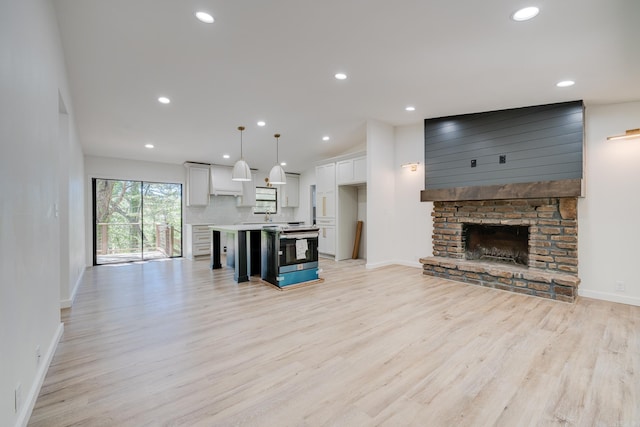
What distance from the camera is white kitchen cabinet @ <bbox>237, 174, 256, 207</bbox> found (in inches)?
339

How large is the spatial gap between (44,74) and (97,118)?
3.12 m

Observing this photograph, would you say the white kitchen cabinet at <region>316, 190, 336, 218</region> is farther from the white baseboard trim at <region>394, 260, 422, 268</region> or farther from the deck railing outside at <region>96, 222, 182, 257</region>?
the deck railing outside at <region>96, 222, 182, 257</region>

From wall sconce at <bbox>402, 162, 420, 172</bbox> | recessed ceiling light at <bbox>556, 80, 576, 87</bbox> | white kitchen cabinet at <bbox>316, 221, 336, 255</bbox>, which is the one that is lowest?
white kitchen cabinet at <bbox>316, 221, 336, 255</bbox>

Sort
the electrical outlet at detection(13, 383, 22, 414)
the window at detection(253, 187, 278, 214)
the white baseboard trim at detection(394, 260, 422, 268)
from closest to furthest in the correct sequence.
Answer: the electrical outlet at detection(13, 383, 22, 414) → the white baseboard trim at detection(394, 260, 422, 268) → the window at detection(253, 187, 278, 214)

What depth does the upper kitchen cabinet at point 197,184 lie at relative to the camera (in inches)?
306

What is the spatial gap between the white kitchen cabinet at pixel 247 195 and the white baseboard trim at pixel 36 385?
6292mm

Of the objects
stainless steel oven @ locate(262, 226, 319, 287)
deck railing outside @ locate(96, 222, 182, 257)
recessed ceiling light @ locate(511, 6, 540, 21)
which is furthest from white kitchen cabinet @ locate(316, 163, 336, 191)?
recessed ceiling light @ locate(511, 6, 540, 21)

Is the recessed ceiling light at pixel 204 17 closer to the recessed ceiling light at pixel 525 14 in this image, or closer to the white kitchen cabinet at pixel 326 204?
the recessed ceiling light at pixel 525 14

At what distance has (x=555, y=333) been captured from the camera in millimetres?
2758

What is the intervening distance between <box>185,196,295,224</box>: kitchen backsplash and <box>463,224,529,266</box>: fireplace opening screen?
6.15 meters

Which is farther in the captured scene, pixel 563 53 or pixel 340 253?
pixel 340 253

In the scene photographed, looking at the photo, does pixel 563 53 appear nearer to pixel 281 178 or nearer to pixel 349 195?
pixel 281 178

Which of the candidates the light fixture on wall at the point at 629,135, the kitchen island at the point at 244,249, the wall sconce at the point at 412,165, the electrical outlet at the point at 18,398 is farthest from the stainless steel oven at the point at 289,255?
the light fixture on wall at the point at 629,135

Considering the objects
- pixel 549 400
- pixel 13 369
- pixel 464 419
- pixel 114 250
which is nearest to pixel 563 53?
pixel 549 400
